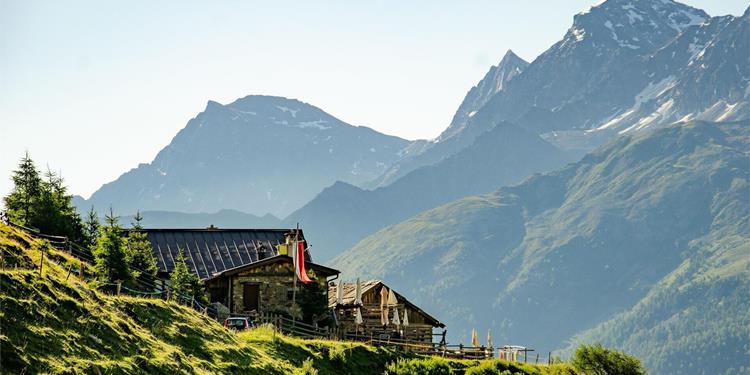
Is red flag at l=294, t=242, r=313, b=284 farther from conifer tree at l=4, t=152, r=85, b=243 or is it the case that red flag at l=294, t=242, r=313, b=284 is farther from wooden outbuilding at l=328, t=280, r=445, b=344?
conifer tree at l=4, t=152, r=85, b=243

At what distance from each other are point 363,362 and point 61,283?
22.0 m

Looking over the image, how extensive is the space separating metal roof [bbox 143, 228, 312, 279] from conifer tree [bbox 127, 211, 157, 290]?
16.9 ft

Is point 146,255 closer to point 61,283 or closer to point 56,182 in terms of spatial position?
point 56,182

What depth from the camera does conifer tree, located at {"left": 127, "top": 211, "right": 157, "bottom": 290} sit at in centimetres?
5936

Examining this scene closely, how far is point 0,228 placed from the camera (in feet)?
153

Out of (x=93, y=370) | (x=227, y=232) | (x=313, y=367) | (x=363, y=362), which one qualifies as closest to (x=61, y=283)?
(x=93, y=370)

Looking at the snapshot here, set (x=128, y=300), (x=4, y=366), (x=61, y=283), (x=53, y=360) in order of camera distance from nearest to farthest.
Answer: (x=4, y=366) < (x=53, y=360) < (x=61, y=283) < (x=128, y=300)

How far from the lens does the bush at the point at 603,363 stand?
224ft

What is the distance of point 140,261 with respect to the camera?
6431cm

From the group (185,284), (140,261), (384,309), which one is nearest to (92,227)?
(140,261)

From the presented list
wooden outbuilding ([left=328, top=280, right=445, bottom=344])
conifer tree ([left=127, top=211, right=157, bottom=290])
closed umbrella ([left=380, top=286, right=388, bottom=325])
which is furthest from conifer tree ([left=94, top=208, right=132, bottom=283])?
closed umbrella ([left=380, top=286, right=388, bottom=325])

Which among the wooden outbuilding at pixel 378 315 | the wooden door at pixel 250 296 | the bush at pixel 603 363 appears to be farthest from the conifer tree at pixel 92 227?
the bush at pixel 603 363

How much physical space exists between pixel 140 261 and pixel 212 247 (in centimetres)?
1550

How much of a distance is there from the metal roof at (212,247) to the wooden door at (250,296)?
478 cm
